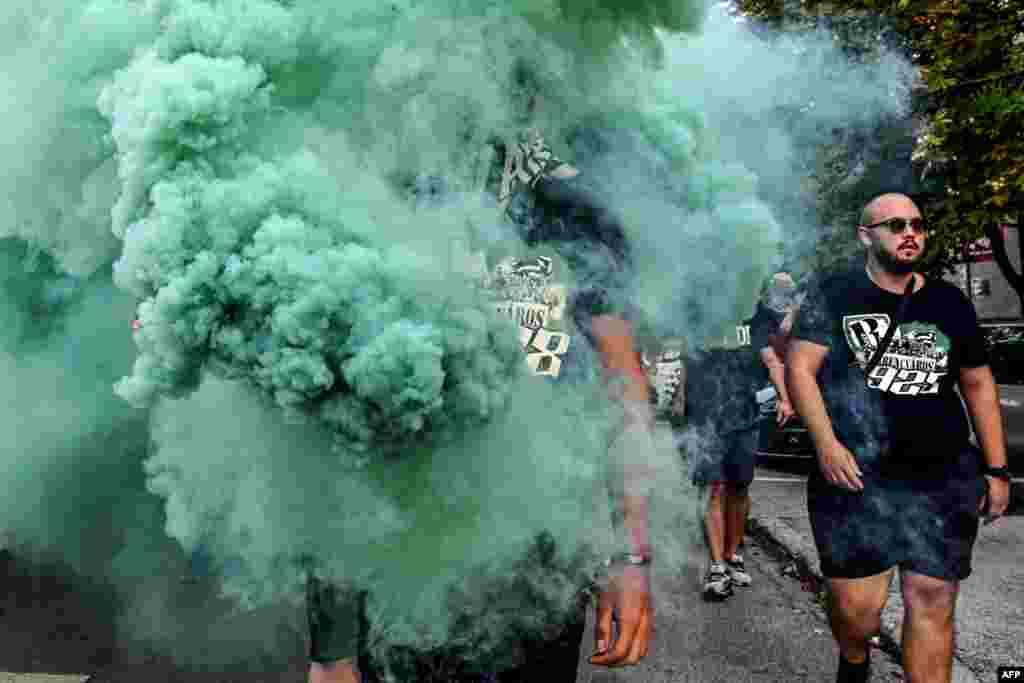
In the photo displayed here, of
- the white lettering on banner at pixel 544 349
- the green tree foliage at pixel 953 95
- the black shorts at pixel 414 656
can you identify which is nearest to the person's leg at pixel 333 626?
the black shorts at pixel 414 656

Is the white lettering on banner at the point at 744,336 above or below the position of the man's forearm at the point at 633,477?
above

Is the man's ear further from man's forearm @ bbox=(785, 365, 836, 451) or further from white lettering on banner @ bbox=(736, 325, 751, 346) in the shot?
white lettering on banner @ bbox=(736, 325, 751, 346)

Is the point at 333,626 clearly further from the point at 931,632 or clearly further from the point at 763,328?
the point at 763,328

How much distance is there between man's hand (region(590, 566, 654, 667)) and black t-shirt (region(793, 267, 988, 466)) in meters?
1.58

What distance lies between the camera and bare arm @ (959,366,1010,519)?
3650 mm

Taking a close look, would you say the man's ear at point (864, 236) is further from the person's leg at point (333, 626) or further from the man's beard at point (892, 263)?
the person's leg at point (333, 626)

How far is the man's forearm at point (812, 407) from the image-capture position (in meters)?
3.68

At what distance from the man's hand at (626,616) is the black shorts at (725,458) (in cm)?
341

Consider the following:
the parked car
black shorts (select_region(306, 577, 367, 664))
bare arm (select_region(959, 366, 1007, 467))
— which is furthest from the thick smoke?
the parked car

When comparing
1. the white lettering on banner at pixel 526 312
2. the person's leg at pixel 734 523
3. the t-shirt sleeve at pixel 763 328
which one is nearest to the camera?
the white lettering on banner at pixel 526 312

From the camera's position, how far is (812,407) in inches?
146

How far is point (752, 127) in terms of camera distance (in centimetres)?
336

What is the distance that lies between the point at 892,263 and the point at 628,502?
1.77 meters

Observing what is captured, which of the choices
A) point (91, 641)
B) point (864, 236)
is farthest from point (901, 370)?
point (91, 641)
